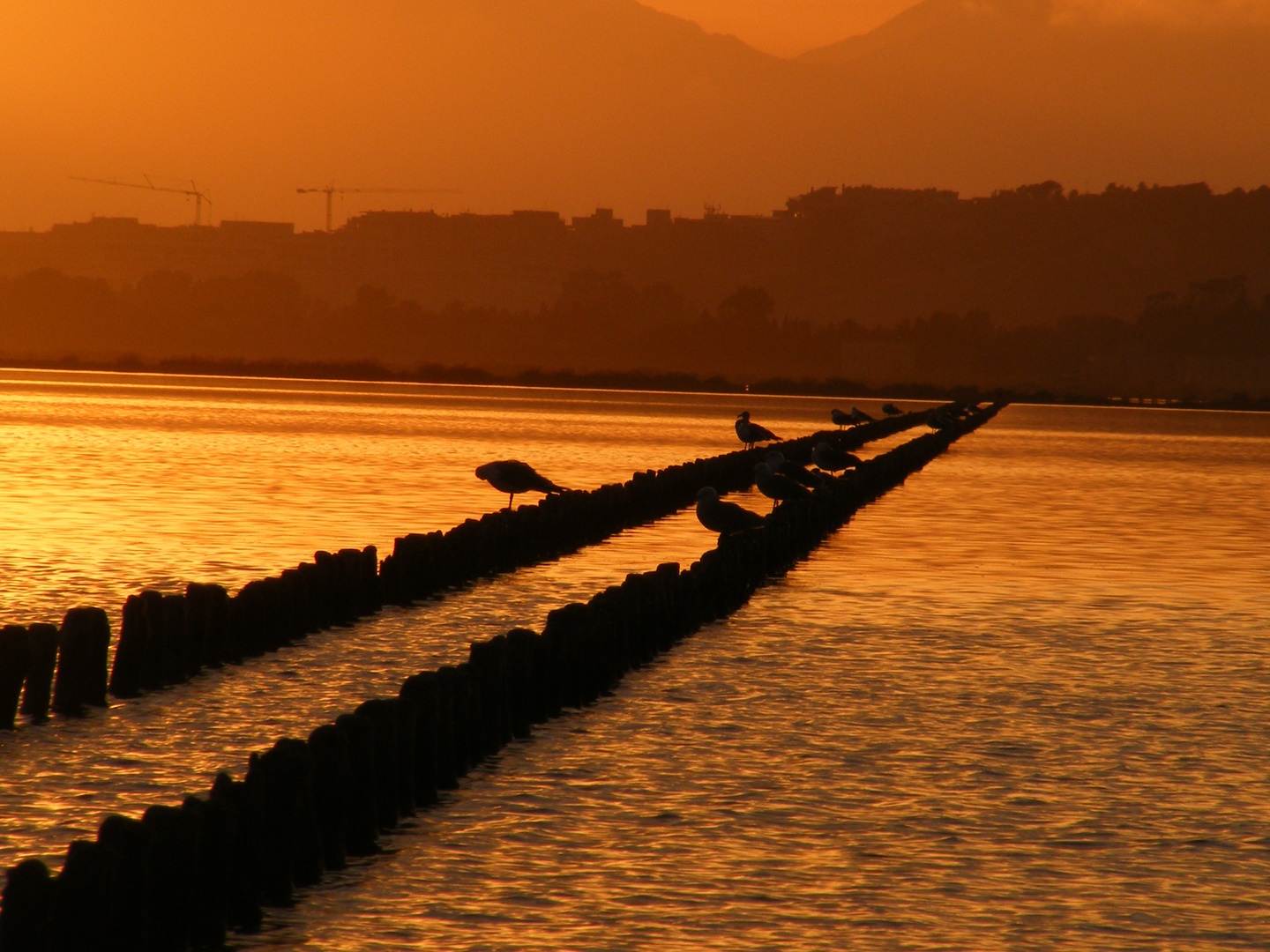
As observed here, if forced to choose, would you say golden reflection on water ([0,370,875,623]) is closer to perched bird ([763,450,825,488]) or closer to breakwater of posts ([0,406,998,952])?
perched bird ([763,450,825,488])

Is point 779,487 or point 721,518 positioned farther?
point 779,487

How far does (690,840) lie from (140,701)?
19.3 feet

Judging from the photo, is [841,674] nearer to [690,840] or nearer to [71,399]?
[690,840]

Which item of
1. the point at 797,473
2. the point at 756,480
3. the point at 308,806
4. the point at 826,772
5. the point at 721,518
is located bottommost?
the point at 826,772

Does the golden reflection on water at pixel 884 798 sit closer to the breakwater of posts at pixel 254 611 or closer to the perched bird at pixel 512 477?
the breakwater of posts at pixel 254 611

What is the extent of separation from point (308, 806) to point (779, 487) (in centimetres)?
1901

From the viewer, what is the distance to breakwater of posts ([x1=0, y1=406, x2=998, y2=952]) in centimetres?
724

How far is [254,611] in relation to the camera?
631 inches

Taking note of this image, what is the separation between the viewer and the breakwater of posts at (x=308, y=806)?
724 centimetres

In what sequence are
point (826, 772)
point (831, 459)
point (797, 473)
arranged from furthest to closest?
point (831, 459)
point (797, 473)
point (826, 772)

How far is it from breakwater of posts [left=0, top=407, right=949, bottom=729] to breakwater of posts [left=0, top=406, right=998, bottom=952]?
3.28m

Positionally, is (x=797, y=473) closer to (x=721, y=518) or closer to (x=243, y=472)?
(x=721, y=518)

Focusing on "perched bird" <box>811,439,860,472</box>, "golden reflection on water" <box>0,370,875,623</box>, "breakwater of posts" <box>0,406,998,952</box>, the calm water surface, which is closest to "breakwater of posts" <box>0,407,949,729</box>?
the calm water surface

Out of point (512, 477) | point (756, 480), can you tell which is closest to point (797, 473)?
point (756, 480)
